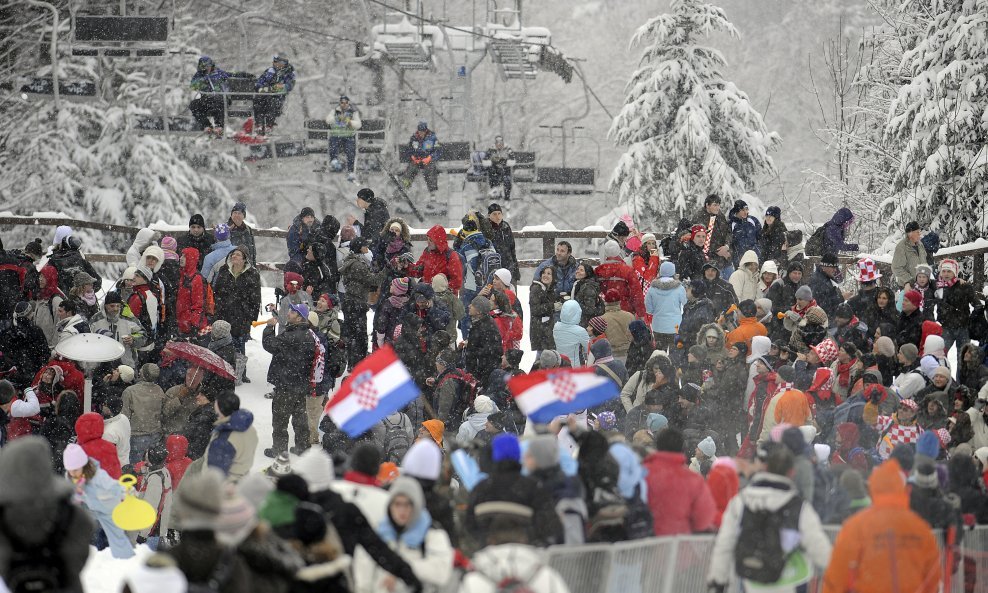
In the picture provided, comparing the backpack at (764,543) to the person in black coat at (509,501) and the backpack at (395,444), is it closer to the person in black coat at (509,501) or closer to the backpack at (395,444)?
the person in black coat at (509,501)

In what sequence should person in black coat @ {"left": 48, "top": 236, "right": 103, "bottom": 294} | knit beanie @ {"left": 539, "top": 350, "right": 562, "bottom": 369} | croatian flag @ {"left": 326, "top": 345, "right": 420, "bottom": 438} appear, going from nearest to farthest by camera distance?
croatian flag @ {"left": 326, "top": 345, "right": 420, "bottom": 438}, knit beanie @ {"left": 539, "top": 350, "right": 562, "bottom": 369}, person in black coat @ {"left": 48, "top": 236, "right": 103, "bottom": 294}

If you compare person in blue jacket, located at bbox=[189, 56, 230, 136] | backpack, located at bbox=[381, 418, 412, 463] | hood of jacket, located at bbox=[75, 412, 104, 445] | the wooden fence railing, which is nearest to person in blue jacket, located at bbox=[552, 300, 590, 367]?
backpack, located at bbox=[381, 418, 412, 463]

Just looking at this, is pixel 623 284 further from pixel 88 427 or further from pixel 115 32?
pixel 115 32

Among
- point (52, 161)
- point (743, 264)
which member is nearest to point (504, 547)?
point (743, 264)

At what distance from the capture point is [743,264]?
15281 millimetres

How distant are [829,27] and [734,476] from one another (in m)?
42.9

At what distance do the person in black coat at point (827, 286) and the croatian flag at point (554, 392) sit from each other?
19.3ft

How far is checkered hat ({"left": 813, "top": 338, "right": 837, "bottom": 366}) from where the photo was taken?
13.1m

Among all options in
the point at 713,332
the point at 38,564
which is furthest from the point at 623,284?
the point at 38,564

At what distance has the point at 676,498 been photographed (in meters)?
8.34

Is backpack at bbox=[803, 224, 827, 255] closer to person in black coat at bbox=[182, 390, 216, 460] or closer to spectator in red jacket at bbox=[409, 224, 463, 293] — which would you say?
spectator in red jacket at bbox=[409, 224, 463, 293]

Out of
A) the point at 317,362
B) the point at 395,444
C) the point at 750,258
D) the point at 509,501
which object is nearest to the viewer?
the point at 509,501

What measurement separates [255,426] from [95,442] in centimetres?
363

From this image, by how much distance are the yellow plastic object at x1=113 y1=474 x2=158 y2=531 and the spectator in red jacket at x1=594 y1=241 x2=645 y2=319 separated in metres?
5.54
